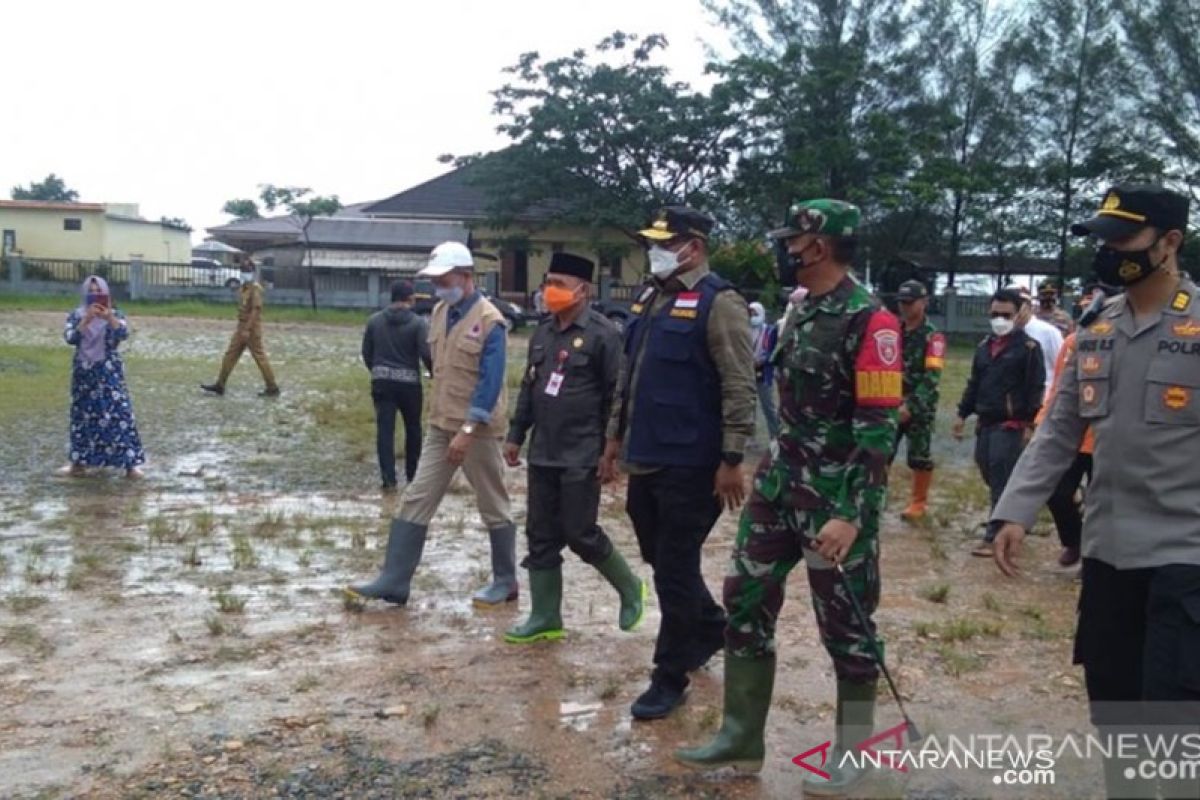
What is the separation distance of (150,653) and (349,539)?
9.33 ft

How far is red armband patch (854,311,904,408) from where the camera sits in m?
4.19

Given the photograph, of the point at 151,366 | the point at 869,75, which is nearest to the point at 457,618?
the point at 151,366

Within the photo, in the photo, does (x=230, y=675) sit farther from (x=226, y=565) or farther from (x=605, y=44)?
(x=605, y=44)

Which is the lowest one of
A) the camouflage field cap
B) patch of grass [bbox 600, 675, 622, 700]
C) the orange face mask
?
patch of grass [bbox 600, 675, 622, 700]

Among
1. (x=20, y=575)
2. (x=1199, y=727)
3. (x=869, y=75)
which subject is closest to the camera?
(x=1199, y=727)

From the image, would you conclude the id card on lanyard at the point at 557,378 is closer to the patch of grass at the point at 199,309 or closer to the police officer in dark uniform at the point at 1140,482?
the police officer in dark uniform at the point at 1140,482

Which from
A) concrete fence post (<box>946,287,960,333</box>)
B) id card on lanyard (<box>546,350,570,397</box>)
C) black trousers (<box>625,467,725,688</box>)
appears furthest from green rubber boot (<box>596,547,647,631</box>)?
concrete fence post (<box>946,287,960,333</box>)

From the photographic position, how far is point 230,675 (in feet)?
18.8

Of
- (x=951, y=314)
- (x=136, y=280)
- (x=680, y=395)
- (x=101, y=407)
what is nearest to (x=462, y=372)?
(x=680, y=395)

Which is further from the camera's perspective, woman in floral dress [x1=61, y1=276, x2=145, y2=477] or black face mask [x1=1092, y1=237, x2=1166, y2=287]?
woman in floral dress [x1=61, y1=276, x2=145, y2=477]

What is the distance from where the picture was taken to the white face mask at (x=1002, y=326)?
895 centimetres

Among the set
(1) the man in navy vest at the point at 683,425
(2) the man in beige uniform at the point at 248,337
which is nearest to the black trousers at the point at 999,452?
(1) the man in navy vest at the point at 683,425

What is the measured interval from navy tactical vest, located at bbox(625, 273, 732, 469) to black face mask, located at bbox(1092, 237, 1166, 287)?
175 cm

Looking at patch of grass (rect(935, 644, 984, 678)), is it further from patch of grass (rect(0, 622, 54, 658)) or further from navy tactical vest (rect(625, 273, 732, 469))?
patch of grass (rect(0, 622, 54, 658))
